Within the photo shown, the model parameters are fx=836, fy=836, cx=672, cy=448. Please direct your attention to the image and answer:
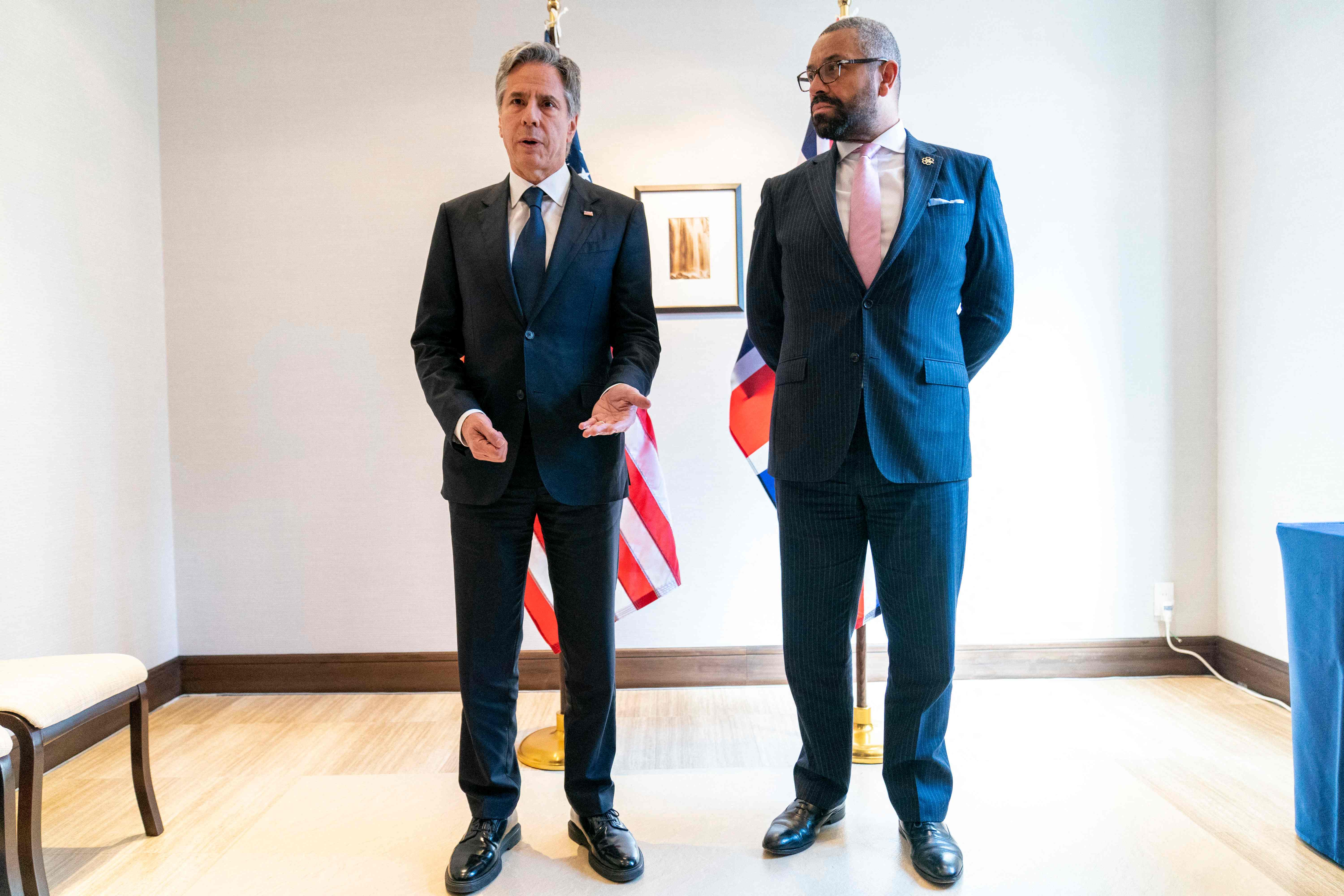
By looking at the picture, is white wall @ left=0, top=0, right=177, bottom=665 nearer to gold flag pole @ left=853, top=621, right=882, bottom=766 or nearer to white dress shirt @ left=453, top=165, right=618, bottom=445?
white dress shirt @ left=453, top=165, right=618, bottom=445

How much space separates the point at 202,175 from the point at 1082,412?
3.48 meters

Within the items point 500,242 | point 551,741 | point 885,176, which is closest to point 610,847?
point 551,741

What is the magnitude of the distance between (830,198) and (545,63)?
0.67 metres

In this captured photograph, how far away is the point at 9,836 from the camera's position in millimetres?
1678

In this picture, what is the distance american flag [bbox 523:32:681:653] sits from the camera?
8.57 ft

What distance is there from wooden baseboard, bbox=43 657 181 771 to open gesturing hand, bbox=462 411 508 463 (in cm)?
138

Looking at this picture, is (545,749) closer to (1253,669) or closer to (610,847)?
(610,847)

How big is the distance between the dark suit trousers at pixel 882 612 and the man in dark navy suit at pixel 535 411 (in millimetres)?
419

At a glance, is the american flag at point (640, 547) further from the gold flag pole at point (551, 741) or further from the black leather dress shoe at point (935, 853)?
the black leather dress shoe at point (935, 853)

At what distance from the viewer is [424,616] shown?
324 centimetres

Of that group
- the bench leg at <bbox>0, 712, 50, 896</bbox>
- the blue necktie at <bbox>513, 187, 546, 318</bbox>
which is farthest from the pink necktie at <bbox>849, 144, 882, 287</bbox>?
the bench leg at <bbox>0, 712, 50, 896</bbox>

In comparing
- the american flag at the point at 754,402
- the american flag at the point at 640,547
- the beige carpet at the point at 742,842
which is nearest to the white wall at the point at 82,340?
the beige carpet at the point at 742,842

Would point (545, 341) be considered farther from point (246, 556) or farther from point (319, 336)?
point (246, 556)

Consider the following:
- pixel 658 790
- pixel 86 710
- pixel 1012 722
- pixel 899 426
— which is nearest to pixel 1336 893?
pixel 1012 722
